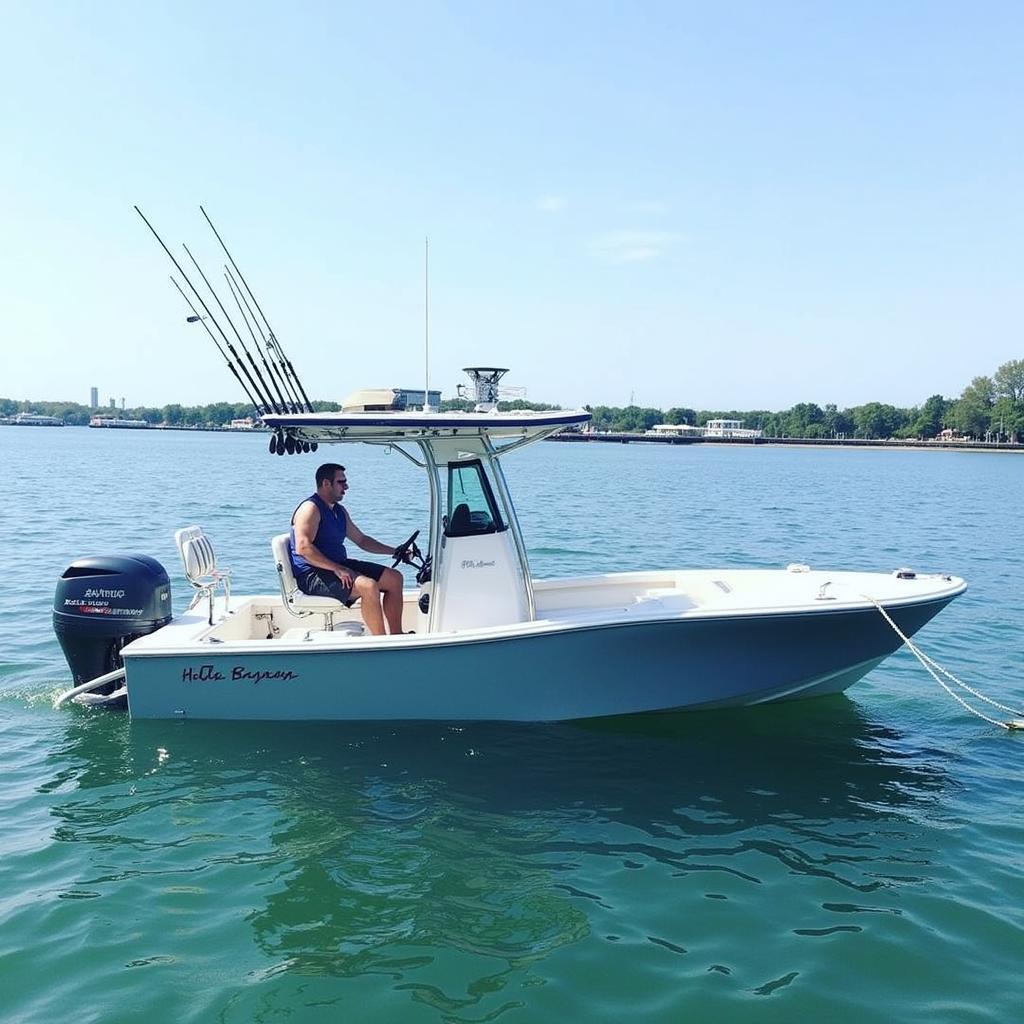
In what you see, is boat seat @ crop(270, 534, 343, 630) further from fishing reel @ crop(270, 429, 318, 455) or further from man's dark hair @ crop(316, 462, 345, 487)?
fishing reel @ crop(270, 429, 318, 455)

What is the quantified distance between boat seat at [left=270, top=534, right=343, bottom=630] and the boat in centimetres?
1

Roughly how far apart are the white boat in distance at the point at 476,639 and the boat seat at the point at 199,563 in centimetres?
26

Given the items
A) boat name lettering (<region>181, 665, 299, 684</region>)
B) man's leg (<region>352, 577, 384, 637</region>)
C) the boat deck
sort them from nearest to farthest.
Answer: the boat deck, boat name lettering (<region>181, 665, 299, 684</region>), man's leg (<region>352, 577, 384, 637</region>)

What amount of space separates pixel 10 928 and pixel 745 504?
97.0ft

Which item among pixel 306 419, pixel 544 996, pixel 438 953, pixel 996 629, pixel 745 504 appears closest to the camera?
pixel 544 996

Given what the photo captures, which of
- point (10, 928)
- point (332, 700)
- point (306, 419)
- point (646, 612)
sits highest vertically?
point (306, 419)

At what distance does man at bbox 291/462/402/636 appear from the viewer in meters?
7.81

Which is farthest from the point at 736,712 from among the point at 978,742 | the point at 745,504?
the point at 745,504

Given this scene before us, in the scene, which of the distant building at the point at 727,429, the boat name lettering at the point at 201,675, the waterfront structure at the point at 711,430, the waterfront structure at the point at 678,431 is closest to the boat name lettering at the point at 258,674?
the boat name lettering at the point at 201,675

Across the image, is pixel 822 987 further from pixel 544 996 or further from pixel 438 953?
pixel 438 953

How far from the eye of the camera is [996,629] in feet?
39.1

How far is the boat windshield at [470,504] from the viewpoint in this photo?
7711mm

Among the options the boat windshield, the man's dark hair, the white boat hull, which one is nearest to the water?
the white boat hull

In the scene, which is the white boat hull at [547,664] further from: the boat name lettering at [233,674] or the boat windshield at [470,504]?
the boat windshield at [470,504]
